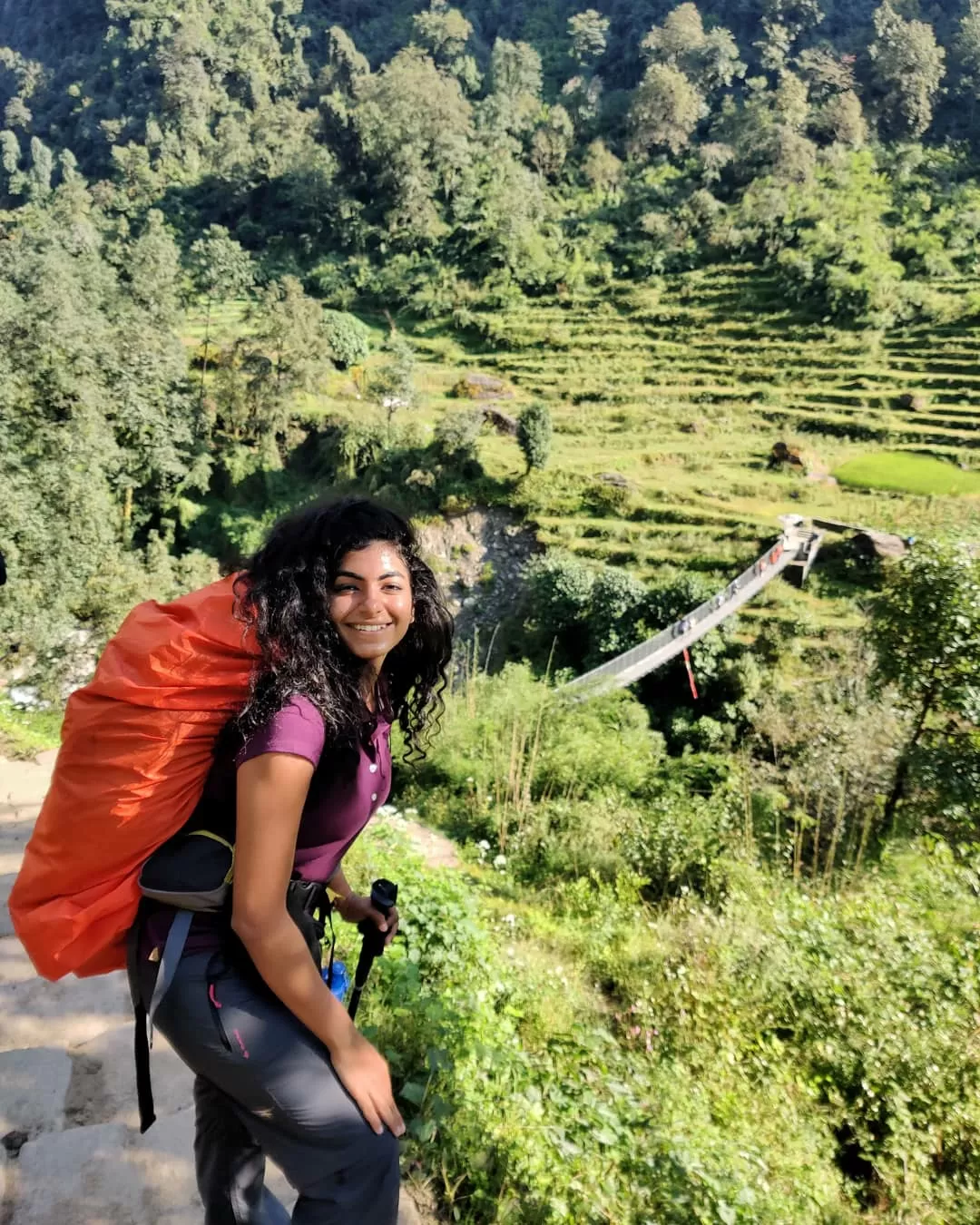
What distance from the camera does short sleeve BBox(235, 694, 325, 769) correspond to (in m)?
0.80

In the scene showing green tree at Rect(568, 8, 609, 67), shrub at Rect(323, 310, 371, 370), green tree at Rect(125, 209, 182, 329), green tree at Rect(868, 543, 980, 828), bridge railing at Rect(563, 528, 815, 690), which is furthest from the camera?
green tree at Rect(568, 8, 609, 67)

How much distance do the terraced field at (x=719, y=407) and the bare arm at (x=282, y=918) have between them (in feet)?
41.5

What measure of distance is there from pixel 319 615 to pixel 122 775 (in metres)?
0.31

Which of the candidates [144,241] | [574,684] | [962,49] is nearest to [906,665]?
[574,684]

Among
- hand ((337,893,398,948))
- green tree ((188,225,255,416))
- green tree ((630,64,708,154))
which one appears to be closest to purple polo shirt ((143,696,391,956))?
hand ((337,893,398,948))

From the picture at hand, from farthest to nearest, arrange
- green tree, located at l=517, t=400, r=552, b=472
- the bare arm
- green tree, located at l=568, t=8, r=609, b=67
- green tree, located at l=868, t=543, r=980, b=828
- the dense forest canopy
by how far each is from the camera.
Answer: green tree, located at l=568, t=8, r=609, b=67 → green tree, located at l=517, t=400, r=552, b=472 → the dense forest canopy → green tree, located at l=868, t=543, r=980, b=828 → the bare arm

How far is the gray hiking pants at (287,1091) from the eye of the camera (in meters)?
0.83

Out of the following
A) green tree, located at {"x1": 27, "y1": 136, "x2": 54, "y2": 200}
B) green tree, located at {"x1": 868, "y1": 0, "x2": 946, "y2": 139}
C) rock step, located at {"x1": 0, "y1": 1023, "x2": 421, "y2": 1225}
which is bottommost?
rock step, located at {"x1": 0, "y1": 1023, "x2": 421, "y2": 1225}

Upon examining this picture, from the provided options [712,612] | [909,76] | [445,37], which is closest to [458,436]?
[712,612]

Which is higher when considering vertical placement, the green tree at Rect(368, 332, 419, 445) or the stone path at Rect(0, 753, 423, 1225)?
the green tree at Rect(368, 332, 419, 445)

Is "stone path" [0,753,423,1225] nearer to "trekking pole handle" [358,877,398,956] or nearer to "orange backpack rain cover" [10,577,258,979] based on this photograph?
"trekking pole handle" [358,877,398,956]

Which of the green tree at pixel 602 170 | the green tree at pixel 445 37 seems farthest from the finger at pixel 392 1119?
the green tree at pixel 445 37

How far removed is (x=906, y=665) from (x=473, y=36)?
169ft

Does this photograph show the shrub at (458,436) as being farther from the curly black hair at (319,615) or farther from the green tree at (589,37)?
the green tree at (589,37)
